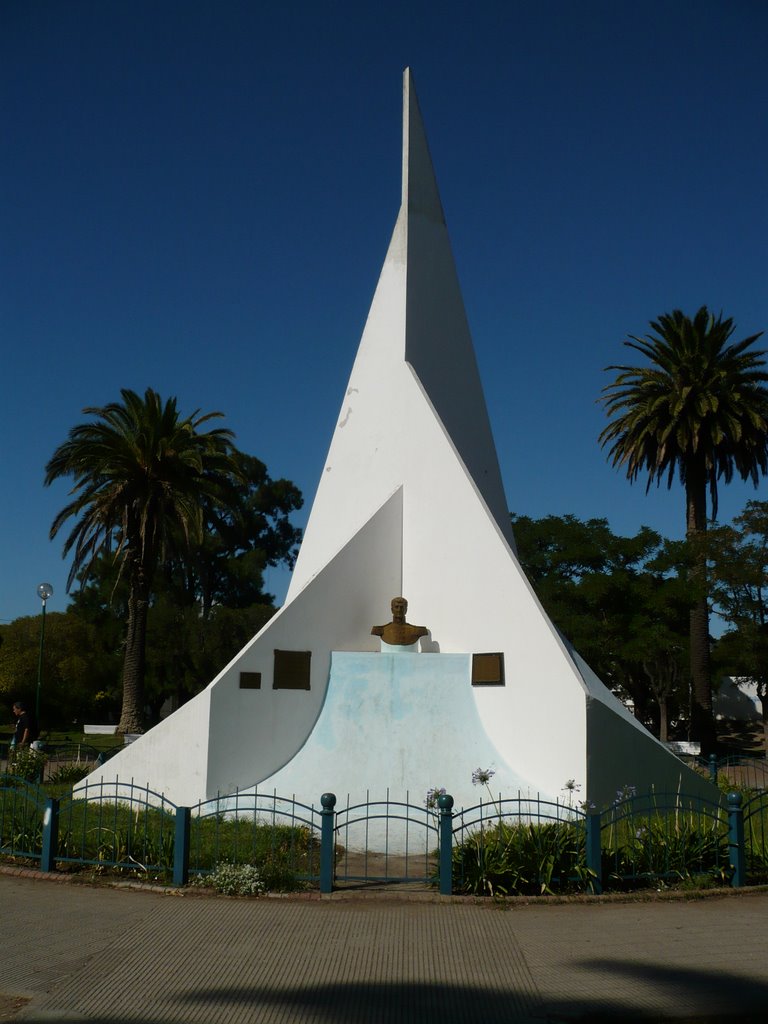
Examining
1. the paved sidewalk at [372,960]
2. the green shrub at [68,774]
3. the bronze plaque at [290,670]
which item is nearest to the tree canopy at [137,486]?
the green shrub at [68,774]

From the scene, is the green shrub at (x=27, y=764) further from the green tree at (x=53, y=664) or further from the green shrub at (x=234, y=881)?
the green tree at (x=53, y=664)

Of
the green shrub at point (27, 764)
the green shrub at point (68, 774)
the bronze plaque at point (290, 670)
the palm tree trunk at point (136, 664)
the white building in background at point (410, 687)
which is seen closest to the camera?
the white building in background at point (410, 687)

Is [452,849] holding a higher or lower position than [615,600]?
lower

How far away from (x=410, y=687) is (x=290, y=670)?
1.67 meters

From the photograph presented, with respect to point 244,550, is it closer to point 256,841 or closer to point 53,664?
point 53,664

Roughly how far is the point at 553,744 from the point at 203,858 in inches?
175

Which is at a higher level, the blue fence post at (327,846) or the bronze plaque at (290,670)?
the bronze plaque at (290,670)

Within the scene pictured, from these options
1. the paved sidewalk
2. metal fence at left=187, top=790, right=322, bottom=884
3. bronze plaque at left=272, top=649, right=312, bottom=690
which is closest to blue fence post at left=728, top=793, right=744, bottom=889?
the paved sidewalk

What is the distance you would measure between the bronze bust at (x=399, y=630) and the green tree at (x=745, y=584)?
14599 mm

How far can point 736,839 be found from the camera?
858 centimetres

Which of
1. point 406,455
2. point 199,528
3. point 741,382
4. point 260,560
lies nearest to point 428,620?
point 406,455

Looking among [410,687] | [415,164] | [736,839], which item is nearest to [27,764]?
[410,687]

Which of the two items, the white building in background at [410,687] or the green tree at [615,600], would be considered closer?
the white building in background at [410,687]

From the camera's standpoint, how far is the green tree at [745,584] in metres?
24.3
